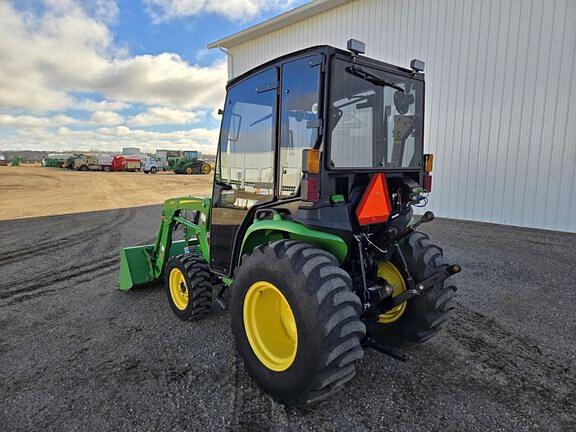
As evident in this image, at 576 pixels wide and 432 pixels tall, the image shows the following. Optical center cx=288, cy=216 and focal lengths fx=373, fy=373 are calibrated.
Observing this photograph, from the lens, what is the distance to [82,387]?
9.05 feet

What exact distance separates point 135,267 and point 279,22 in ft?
35.3

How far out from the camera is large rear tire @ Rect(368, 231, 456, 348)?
116 inches

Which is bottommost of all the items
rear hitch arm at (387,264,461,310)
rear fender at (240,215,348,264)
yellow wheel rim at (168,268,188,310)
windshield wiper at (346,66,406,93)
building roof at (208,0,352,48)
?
yellow wheel rim at (168,268,188,310)

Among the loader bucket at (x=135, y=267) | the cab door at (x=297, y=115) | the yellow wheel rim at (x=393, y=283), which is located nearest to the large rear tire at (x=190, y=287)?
the loader bucket at (x=135, y=267)

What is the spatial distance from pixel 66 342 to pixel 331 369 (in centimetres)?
267

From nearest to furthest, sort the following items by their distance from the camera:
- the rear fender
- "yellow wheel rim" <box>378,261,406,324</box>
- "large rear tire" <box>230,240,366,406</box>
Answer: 1. "large rear tire" <box>230,240,366,406</box>
2. the rear fender
3. "yellow wheel rim" <box>378,261,406,324</box>

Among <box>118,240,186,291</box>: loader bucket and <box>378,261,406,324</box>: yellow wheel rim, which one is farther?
<box>118,240,186,291</box>: loader bucket

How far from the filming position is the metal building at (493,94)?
7.95m

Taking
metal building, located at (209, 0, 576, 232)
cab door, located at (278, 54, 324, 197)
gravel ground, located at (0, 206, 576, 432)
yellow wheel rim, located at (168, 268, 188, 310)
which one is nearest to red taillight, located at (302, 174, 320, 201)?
cab door, located at (278, 54, 324, 197)

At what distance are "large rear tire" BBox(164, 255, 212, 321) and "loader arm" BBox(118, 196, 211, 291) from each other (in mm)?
208

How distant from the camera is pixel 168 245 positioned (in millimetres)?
4504

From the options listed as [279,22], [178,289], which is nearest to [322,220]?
[178,289]

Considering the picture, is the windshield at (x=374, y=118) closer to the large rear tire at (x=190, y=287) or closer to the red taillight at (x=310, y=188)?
the red taillight at (x=310, y=188)

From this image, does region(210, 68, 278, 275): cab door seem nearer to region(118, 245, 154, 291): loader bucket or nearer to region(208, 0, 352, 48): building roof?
region(118, 245, 154, 291): loader bucket
